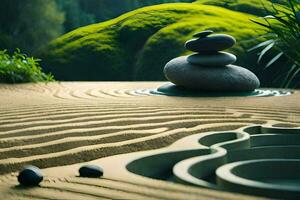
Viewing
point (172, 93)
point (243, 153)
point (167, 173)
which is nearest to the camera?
point (167, 173)

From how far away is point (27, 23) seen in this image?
22.8 m

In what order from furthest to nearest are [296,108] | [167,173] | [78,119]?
[296,108]
[78,119]
[167,173]

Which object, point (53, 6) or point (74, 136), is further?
point (53, 6)

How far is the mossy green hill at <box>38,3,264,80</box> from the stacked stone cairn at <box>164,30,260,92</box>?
5995 millimetres

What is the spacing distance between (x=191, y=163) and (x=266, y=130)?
54.7 inches

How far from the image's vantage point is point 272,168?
2.80m

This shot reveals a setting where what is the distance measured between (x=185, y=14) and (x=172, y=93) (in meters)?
9.81

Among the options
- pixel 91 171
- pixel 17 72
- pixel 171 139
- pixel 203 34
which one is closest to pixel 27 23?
pixel 17 72

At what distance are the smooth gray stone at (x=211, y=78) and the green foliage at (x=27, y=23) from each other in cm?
1522

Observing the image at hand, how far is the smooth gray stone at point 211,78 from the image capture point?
833 centimetres

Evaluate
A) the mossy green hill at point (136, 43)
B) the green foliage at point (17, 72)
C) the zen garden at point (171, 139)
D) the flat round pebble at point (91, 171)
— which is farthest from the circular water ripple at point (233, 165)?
the mossy green hill at point (136, 43)

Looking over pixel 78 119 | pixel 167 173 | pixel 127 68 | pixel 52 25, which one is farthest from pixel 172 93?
pixel 52 25

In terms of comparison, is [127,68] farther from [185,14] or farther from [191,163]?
[191,163]

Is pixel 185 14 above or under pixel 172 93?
above
